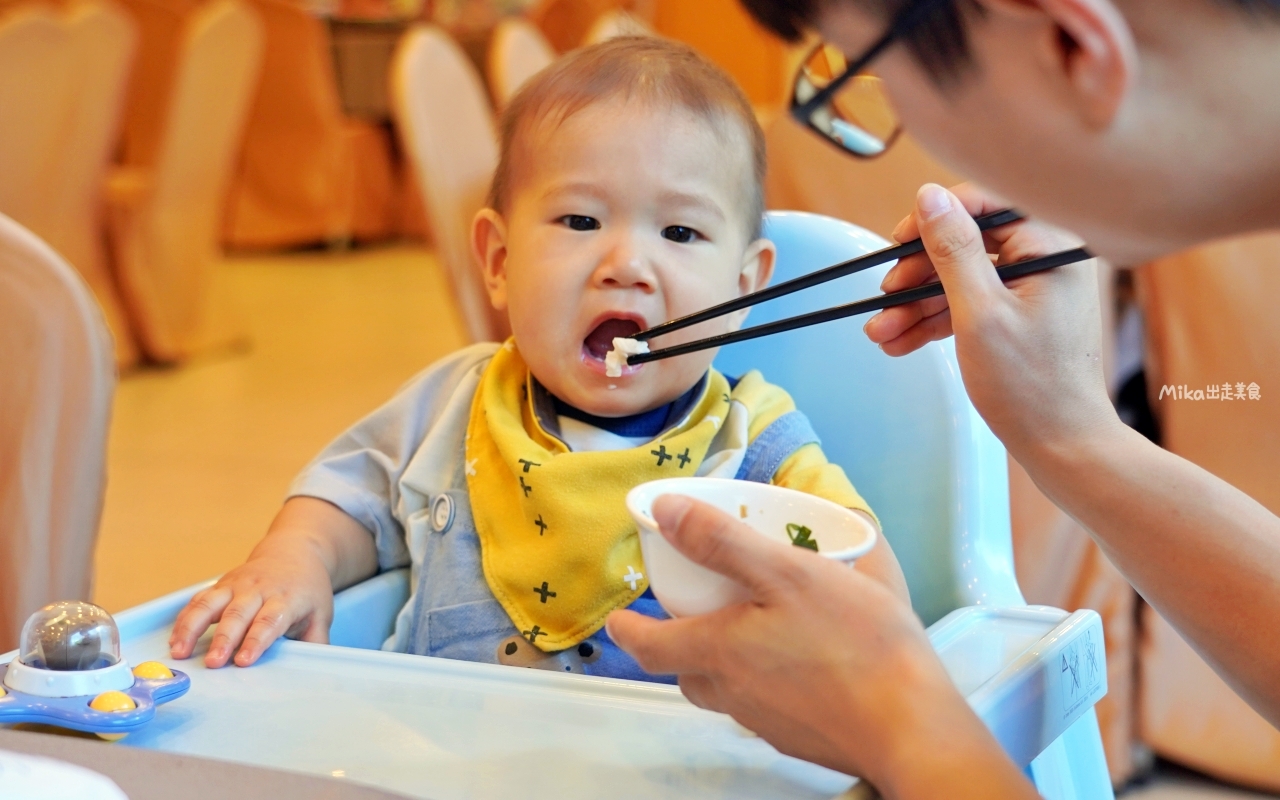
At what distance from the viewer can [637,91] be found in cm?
102

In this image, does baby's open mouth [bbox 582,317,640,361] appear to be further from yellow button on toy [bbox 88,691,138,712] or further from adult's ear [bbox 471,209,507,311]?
yellow button on toy [bbox 88,691,138,712]

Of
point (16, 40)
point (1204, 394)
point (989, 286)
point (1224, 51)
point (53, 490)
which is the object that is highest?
point (16, 40)

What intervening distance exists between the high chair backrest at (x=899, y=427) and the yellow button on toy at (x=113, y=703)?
57 centimetres

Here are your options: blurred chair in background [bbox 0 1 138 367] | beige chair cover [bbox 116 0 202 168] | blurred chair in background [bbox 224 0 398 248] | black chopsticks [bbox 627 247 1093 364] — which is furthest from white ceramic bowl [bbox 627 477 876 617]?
blurred chair in background [bbox 224 0 398 248]

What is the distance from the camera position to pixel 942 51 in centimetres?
53

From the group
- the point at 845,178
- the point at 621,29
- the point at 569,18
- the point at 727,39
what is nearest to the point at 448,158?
the point at 621,29

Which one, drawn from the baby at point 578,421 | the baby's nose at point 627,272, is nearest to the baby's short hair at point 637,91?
the baby at point 578,421

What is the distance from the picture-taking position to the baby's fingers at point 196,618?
0.82 metres

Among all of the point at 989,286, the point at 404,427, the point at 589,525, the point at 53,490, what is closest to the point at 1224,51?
the point at 989,286

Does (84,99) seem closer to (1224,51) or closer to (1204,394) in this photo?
(1204,394)

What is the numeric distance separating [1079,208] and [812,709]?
254 mm

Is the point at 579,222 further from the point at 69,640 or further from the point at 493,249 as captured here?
the point at 69,640

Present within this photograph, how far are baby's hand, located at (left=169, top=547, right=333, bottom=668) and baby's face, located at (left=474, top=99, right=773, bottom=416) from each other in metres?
0.24

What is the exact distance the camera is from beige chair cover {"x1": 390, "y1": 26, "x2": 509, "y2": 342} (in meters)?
1.92
